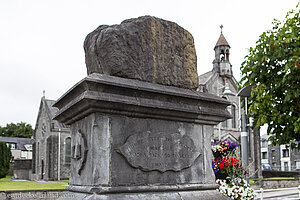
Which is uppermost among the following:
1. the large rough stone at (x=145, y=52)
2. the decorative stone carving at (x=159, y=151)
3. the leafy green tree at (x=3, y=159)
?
the large rough stone at (x=145, y=52)

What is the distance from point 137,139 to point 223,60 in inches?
1346

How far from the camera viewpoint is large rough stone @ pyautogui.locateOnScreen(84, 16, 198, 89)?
4367 mm

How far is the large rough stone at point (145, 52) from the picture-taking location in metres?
4.37

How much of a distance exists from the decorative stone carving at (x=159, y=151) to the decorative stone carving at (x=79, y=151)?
444 millimetres

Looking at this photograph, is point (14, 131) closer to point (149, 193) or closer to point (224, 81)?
point (224, 81)

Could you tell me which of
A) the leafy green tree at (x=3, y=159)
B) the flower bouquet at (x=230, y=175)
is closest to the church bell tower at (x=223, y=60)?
the leafy green tree at (x=3, y=159)

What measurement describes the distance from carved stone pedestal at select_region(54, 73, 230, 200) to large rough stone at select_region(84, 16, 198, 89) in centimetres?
20

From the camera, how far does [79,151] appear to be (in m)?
4.12

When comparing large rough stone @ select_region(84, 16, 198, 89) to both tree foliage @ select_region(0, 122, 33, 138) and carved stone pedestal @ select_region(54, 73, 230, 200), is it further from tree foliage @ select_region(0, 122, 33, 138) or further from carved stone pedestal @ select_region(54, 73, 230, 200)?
tree foliage @ select_region(0, 122, 33, 138)

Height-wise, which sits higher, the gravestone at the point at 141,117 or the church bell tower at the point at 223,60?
the church bell tower at the point at 223,60

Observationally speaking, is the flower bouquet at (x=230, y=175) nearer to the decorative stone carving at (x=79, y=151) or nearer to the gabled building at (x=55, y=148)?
the decorative stone carving at (x=79, y=151)

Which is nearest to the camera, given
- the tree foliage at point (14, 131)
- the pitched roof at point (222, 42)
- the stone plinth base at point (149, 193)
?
the stone plinth base at point (149, 193)

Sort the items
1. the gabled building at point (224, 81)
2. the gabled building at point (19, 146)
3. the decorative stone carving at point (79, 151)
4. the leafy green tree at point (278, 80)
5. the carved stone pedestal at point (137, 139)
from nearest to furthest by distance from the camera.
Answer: the carved stone pedestal at point (137, 139) < the decorative stone carving at point (79, 151) < the leafy green tree at point (278, 80) < the gabled building at point (224, 81) < the gabled building at point (19, 146)

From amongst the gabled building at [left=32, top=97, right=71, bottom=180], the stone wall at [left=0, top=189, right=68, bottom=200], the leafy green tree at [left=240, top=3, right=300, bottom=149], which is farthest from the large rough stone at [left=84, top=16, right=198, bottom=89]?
the gabled building at [left=32, top=97, right=71, bottom=180]
